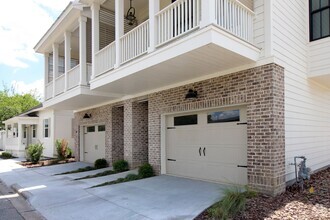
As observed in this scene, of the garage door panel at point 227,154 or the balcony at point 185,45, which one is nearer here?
the balcony at point 185,45

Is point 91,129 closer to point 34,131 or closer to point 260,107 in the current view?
point 34,131

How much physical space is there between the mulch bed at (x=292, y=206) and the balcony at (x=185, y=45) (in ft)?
11.5

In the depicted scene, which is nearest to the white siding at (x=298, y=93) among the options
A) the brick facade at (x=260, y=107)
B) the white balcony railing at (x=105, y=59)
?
the brick facade at (x=260, y=107)

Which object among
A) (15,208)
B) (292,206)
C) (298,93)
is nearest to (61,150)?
(15,208)

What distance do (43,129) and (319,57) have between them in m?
20.0

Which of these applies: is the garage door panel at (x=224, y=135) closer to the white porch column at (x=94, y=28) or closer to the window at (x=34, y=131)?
the white porch column at (x=94, y=28)

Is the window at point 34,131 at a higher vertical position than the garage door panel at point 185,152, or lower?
higher

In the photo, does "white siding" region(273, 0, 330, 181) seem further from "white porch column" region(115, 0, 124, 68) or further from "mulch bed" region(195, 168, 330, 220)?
"white porch column" region(115, 0, 124, 68)

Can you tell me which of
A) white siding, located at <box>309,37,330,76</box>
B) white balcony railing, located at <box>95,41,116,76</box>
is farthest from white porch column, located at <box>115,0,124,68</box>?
white siding, located at <box>309,37,330,76</box>

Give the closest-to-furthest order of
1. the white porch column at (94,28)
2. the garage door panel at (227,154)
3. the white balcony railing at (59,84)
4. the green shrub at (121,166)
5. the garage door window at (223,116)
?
1. the garage door panel at (227,154)
2. the garage door window at (223,116)
3. the white porch column at (94,28)
4. the green shrub at (121,166)
5. the white balcony railing at (59,84)

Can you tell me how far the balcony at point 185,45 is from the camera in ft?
20.1

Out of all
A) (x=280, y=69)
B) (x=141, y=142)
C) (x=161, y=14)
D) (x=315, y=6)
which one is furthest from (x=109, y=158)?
(x=315, y=6)

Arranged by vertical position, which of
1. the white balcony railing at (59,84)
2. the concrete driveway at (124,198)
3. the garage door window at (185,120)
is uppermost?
the white balcony railing at (59,84)

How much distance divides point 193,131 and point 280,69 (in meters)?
3.47
